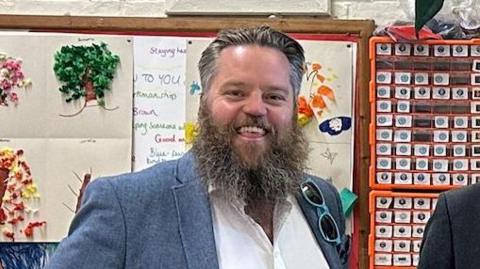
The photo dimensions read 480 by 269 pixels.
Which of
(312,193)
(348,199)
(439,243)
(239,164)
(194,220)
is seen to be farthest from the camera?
(348,199)

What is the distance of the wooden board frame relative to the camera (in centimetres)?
209

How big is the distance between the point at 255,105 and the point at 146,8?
1.03m

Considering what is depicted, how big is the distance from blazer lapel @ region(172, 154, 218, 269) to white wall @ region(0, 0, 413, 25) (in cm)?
96

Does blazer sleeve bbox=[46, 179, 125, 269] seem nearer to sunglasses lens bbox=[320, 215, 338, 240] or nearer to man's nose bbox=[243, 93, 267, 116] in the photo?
man's nose bbox=[243, 93, 267, 116]

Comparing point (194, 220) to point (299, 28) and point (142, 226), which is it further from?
point (299, 28)

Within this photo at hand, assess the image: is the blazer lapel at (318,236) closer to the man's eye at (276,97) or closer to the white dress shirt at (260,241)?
the white dress shirt at (260,241)

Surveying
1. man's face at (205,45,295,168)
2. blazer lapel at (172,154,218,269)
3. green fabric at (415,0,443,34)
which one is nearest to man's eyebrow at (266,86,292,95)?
man's face at (205,45,295,168)

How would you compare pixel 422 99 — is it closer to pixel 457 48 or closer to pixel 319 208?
pixel 457 48

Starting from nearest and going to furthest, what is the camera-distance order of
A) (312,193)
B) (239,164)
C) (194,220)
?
(194,220) < (239,164) < (312,193)

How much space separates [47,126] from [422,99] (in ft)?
3.62

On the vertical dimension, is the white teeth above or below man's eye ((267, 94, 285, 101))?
below

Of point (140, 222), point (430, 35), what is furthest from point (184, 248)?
point (430, 35)

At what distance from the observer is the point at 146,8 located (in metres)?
2.14

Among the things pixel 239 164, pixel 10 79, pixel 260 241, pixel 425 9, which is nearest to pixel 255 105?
pixel 239 164
